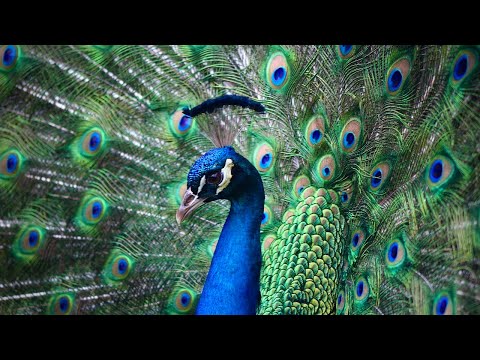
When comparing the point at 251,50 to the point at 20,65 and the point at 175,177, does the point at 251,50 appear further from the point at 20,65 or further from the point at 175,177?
the point at 20,65

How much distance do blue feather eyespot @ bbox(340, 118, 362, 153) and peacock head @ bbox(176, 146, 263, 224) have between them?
0.43 meters

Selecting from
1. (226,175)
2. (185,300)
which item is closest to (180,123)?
(226,175)

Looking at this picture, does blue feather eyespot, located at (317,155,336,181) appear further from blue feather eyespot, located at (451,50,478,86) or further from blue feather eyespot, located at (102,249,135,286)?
blue feather eyespot, located at (102,249,135,286)

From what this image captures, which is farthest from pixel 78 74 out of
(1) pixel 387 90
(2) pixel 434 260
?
(2) pixel 434 260

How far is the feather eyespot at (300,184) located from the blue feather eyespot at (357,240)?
0.31 meters

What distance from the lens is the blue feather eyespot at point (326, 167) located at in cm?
271

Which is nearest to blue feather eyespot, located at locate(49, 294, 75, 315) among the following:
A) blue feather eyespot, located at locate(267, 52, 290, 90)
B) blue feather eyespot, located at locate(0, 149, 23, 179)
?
blue feather eyespot, located at locate(0, 149, 23, 179)

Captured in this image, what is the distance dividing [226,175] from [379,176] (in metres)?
0.70

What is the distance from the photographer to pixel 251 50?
2.66 metres

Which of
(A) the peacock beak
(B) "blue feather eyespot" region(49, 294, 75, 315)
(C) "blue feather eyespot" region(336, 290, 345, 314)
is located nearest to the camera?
(A) the peacock beak

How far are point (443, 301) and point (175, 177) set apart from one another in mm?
1305

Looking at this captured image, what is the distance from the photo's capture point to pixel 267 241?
2.78 metres

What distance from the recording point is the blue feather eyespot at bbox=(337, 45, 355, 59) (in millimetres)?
2666

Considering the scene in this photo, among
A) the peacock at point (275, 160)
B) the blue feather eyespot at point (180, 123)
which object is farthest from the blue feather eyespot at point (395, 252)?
the blue feather eyespot at point (180, 123)
